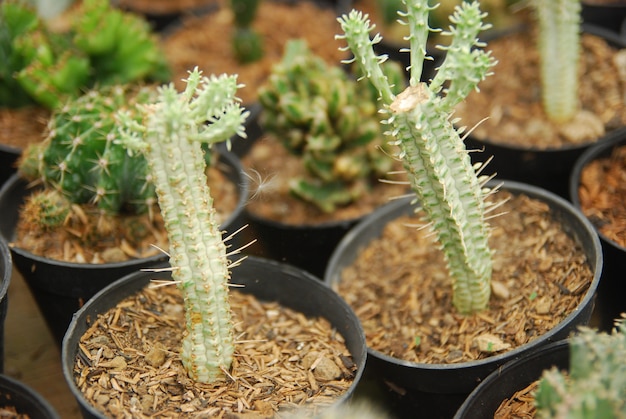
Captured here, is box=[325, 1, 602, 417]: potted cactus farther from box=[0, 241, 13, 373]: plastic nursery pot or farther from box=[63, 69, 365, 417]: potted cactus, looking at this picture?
box=[0, 241, 13, 373]: plastic nursery pot

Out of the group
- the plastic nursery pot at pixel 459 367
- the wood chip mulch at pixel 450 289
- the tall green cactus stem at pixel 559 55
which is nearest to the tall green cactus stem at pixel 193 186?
the plastic nursery pot at pixel 459 367

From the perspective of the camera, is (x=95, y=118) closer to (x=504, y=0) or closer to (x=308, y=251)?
(x=308, y=251)

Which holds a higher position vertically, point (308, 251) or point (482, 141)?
point (482, 141)

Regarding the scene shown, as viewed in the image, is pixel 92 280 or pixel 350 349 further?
pixel 92 280

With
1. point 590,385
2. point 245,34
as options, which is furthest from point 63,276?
point 245,34

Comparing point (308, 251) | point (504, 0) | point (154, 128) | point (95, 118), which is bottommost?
point (308, 251)

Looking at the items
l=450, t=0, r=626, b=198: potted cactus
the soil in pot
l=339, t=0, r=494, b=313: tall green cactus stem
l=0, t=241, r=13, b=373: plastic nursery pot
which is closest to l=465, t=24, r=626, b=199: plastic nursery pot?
l=450, t=0, r=626, b=198: potted cactus

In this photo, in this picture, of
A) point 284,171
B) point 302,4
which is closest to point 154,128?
point 284,171
